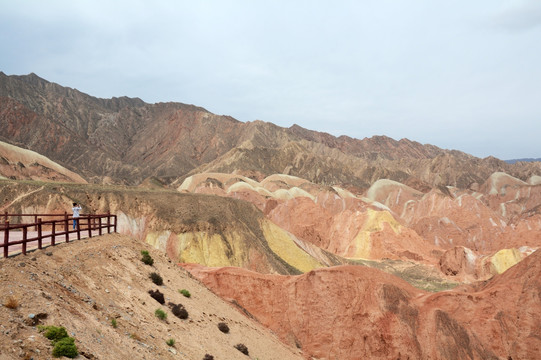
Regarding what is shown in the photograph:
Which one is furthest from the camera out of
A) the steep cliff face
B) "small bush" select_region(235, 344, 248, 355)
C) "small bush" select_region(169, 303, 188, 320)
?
the steep cliff face

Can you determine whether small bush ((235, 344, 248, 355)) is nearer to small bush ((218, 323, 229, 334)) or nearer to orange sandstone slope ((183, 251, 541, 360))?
small bush ((218, 323, 229, 334))

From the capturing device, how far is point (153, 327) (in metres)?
16.3

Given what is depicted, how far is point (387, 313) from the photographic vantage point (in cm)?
3141

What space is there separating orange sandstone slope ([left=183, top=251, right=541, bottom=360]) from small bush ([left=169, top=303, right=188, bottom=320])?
40.2 ft

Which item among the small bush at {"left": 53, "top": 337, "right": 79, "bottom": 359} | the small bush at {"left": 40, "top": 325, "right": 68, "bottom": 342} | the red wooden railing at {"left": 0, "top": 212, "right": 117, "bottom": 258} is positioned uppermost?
the red wooden railing at {"left": 0, "top": 212, "right": 117, "bottom": 258}

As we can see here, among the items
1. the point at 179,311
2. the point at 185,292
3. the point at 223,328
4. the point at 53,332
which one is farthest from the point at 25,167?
the point at 53,332

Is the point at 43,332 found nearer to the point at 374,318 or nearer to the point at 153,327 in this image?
the point at 153,327

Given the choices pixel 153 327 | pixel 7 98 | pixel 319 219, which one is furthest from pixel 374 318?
pixel 7 98

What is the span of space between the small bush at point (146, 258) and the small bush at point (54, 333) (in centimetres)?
1182

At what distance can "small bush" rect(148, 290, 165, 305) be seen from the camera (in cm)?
1900

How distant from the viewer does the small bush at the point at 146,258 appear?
74.1 ft

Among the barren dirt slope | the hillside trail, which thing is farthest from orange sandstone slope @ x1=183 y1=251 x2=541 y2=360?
the hillside trail

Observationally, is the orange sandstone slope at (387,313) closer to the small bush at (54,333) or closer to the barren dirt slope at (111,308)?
the barren dirt slope at (111,308)

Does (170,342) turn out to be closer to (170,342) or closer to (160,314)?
(170,342)
